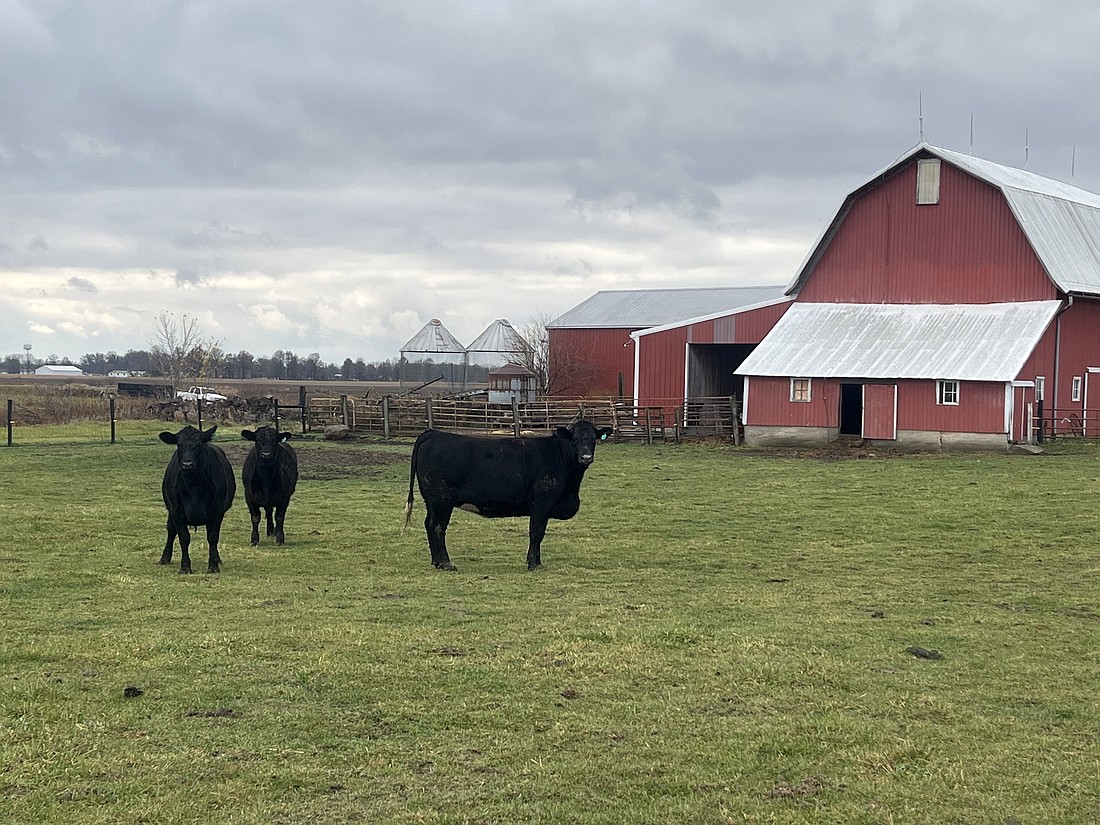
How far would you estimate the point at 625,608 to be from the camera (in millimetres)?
10883

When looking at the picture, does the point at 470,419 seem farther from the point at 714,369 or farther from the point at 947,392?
the point at 947,392

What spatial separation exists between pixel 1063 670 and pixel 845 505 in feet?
39.2

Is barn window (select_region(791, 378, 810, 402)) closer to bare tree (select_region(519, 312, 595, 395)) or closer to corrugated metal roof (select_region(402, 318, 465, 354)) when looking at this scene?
bare tree (select_region(519, 312, 595, 395))

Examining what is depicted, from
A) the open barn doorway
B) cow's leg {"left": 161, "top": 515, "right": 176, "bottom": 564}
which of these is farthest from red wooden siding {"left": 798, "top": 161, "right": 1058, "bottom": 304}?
cow's leg {"left": 161, "top": 515, "right": 176, "bottom": 564}

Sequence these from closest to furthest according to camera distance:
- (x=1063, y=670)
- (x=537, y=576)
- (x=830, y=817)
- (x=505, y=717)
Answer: (x=830, y=817)
(x=505, y=717)
(x=1063, y=670)
(x=537, y=576)

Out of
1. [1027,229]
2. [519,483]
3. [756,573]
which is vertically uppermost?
[1027,229]

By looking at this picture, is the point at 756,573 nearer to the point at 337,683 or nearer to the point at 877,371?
the point at 337,683

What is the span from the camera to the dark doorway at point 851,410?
36.3 meters

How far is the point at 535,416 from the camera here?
38.8 metres

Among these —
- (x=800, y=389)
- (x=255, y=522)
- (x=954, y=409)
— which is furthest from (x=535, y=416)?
(x=255, y=522)

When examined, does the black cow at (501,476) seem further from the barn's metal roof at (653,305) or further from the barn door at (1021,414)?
the barn's metal roof at (653,305)

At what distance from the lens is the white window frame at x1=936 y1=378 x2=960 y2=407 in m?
32.5

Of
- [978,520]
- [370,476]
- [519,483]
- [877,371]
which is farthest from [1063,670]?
[877,371]

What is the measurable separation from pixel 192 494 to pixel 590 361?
124 ft
